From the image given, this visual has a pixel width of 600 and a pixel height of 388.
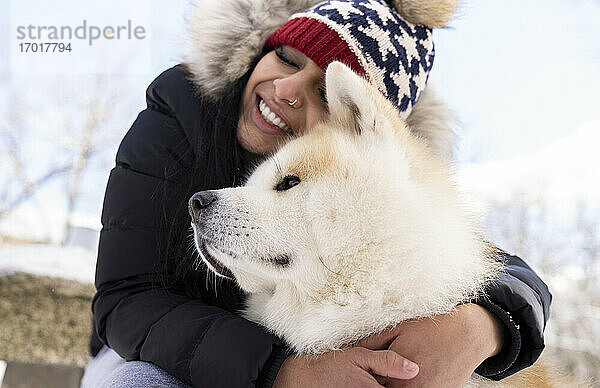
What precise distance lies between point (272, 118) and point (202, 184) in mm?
239

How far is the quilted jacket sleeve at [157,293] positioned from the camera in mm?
993

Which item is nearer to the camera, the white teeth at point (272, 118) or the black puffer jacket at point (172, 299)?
the black puffer jacket at point (172, 299)

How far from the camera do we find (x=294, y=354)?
996 millimetres

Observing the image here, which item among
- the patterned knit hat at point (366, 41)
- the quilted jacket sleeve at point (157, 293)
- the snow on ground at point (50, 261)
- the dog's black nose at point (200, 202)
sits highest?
the patterned knit hat at point (366, 41)

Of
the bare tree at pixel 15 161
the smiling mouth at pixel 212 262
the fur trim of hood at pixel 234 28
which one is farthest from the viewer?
the bare tree at pixel 15 161

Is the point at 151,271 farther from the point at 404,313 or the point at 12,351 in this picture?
the point at 12,351

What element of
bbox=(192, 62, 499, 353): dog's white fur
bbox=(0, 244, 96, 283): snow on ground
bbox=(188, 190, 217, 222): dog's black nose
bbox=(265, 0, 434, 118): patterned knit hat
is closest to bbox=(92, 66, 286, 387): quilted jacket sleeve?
bbox=(192, 62, 499, 353): dog's white fur

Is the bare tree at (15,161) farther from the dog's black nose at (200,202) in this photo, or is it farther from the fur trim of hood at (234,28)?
the dog's black nose at (200,202)

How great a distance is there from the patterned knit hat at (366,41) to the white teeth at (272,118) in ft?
0.53

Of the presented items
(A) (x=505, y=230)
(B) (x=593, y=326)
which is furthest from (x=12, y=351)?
(B) (x=593, y=326)

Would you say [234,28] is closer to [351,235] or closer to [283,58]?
[283,58]

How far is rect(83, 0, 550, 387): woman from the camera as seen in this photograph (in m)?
0.95

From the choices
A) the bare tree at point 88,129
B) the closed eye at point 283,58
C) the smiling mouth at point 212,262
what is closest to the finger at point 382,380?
the smiling mouth at point 212,262

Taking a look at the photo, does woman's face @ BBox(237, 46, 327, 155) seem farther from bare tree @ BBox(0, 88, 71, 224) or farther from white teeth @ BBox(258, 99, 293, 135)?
bare tree @ BBox(0, 88, 71, 224)
